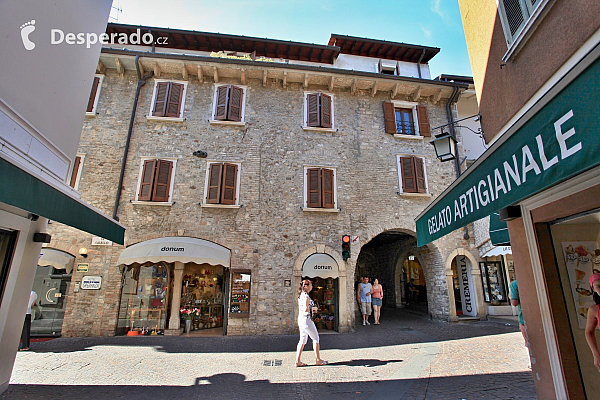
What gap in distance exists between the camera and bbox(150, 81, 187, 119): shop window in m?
11.2

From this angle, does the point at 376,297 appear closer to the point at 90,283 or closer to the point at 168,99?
the point at 90,283

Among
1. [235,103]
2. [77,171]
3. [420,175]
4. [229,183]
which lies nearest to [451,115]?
[420,175]

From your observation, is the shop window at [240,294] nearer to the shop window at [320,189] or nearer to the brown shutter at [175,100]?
the shop window at [320,189]

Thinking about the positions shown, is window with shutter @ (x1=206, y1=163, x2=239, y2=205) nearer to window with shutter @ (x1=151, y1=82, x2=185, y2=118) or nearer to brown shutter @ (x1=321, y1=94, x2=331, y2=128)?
window with shutter @ (x1=151, y1=82, x2=185, y2=118)

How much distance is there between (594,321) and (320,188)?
8563 millimetres

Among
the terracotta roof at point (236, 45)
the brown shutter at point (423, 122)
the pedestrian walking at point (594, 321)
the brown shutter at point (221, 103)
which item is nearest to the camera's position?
the pedestrian walking at point (594, 321)

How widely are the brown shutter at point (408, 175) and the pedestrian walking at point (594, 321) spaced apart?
8970mm

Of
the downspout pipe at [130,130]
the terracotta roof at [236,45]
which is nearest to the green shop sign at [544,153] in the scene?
the downspout pipe at [130,130]

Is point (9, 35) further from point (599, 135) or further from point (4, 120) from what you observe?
point (599, 135)

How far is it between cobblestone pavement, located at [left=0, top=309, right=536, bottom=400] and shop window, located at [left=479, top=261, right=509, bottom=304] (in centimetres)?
351

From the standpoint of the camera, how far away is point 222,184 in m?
10.7

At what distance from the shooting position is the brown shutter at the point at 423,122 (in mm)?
12523

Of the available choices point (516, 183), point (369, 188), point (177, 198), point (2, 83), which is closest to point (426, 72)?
point (369, 188)

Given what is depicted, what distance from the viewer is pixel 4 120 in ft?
12.5
